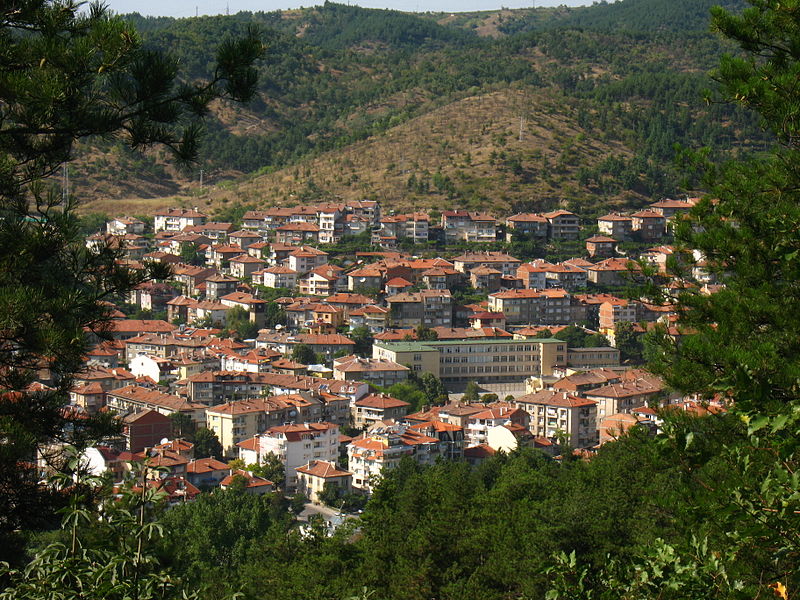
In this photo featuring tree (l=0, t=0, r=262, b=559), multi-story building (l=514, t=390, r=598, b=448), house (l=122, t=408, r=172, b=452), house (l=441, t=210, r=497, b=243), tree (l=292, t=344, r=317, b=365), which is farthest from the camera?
house (l=441, t=210, r=497, b=243)

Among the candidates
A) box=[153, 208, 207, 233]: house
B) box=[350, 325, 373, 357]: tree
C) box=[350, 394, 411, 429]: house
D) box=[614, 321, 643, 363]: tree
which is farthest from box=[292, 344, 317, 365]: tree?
box=[153, 208, 207, 233]: house

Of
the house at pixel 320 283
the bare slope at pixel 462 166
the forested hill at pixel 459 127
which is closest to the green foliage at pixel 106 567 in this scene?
the forested hill at pixel 459 127

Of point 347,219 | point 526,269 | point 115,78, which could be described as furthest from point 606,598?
point 347,219

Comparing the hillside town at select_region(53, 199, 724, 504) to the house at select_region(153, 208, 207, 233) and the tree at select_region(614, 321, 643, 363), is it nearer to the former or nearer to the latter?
the tree at select_region(614, 321, 643, 363)

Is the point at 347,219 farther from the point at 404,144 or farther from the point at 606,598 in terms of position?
the point at 606,598

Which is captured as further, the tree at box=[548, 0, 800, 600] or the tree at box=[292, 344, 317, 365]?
the tree at box=[292, 344, 317, 365]

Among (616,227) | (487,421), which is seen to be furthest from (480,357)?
(616,227)

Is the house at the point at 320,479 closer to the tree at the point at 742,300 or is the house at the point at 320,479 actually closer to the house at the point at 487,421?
the house at the point at 487,421
